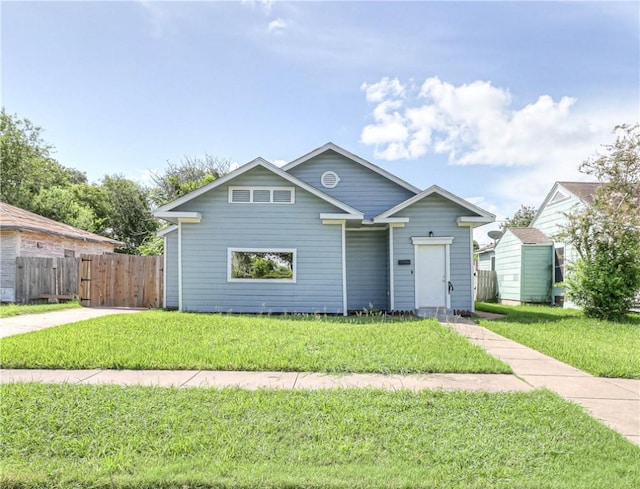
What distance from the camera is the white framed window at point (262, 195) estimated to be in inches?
444

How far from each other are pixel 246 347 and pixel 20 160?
28.0 metres

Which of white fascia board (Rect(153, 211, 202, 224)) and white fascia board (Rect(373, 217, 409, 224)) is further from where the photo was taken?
white fascia board (Rect(373, 217, 409, 224))

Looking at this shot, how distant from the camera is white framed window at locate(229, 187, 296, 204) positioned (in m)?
11.3

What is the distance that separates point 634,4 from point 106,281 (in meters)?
17.3

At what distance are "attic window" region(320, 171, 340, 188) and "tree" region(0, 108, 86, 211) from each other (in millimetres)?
22463

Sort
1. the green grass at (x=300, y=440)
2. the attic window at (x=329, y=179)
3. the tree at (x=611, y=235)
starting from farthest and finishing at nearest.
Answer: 1. the attic window at (x=329, y=179)
2. the tree at (x=611, y=235)
3. the green grass at (x=300, y=440)

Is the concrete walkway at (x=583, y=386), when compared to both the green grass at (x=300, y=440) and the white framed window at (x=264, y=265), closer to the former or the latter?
the green grass at (x=300, y=440)

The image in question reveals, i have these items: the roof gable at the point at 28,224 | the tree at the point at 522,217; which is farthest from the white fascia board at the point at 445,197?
the tree at the point at 522,217

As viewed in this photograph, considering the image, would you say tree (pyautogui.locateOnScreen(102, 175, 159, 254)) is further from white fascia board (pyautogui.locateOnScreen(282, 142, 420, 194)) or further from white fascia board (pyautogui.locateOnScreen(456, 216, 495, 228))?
white fascia board (pyautogui.locateOnScreen(456, 216, 495, 228))

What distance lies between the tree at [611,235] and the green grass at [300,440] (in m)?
8.69

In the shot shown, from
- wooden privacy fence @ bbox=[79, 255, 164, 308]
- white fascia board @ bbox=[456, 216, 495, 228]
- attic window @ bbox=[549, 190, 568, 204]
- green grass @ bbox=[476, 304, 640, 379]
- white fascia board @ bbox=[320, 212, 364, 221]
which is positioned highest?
attic window @ bbox=[549, 190, 568, 204]

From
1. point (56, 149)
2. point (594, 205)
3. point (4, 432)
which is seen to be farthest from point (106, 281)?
point (56, 149)

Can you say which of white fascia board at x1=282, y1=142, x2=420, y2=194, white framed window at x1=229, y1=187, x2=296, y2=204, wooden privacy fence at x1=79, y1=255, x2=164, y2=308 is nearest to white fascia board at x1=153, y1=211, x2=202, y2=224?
white framed window at x1=229, y1=187, x2=296, y2=204

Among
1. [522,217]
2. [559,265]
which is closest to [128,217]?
[559,265]
